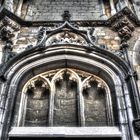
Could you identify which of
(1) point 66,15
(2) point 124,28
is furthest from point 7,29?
(2) point 124,28

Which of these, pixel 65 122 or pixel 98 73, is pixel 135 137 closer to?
pixel 65 122

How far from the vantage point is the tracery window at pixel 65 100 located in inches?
224

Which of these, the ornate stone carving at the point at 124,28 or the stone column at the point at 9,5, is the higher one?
the stone column at the point at 9,5

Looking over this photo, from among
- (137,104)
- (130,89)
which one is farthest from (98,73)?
(137,104)

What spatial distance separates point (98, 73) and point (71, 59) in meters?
0.69

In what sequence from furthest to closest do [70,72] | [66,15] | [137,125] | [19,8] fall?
1. [19,8]
2. [66,15]
3. [70,72]
4. [137,125]

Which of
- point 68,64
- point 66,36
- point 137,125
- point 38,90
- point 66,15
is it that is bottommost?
point 137,125

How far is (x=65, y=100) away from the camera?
607cm

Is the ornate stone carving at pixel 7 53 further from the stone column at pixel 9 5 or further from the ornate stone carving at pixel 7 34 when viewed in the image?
the stone column at pixel 9 5

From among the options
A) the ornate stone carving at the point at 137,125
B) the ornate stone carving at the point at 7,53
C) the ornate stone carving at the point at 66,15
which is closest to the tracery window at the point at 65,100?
the ornate stone carving at the point at 137,125

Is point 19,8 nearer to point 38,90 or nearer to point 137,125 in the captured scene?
point 38,90

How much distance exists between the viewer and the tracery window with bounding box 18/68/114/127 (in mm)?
5680

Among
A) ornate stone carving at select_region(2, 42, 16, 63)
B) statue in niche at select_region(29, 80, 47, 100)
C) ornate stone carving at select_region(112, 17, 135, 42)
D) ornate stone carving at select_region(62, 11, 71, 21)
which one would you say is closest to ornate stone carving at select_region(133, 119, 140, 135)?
statue in niche at select_region(29, 80, 47, 100)

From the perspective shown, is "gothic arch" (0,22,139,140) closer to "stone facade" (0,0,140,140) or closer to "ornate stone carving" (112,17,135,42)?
"stone facade" (0,0,140,140)
